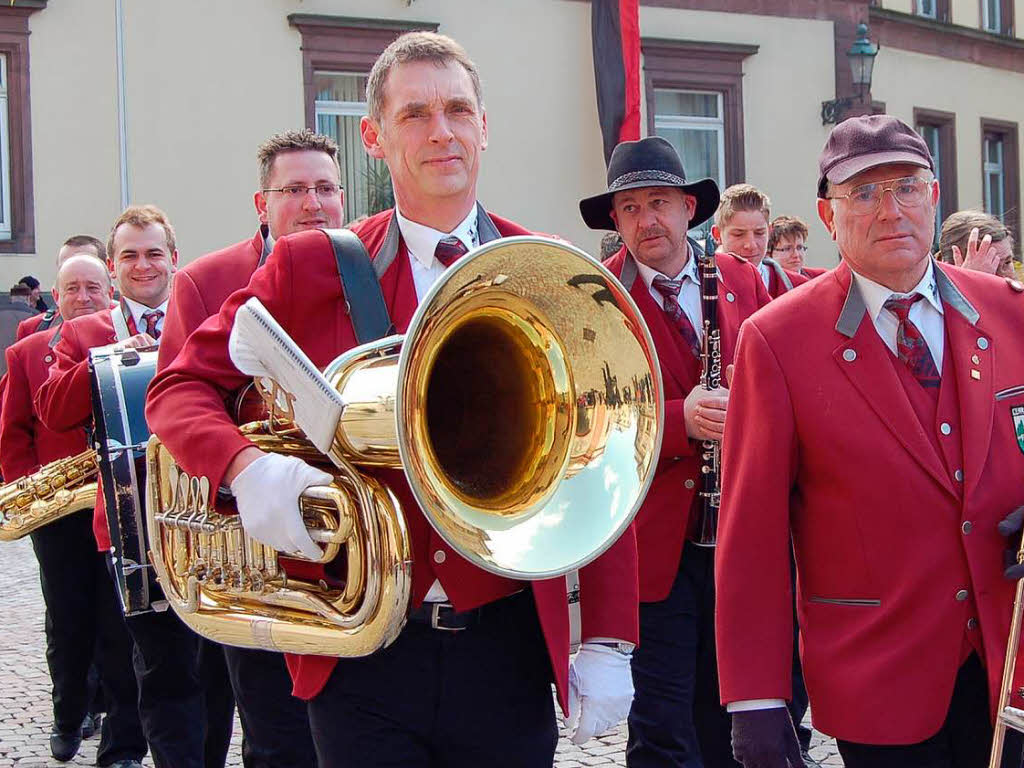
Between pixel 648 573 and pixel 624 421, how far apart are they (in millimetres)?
1739

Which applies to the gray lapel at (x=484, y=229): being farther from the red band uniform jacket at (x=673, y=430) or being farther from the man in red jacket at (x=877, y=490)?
the red band uniform jacket at (x=673, y=430)

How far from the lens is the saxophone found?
5.82 metres

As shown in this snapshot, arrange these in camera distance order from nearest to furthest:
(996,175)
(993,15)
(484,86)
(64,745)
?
(64,745)
(484,86)
(993,15)
(996,175)

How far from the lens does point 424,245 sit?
9.76 ft

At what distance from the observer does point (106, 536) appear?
499cm

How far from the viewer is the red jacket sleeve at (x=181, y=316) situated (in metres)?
4.20

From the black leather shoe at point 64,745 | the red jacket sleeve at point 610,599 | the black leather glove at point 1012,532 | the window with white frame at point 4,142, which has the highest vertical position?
the window with white frame at point 4,142

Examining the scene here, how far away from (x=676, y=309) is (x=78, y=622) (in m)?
3.13

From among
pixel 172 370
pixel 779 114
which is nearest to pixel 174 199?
pixel 779 114

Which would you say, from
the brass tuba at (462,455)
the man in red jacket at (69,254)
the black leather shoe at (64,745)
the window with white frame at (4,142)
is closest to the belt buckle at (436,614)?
the brass tuba at (462,455)

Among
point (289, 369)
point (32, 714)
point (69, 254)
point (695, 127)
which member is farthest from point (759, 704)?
point (695, 127)

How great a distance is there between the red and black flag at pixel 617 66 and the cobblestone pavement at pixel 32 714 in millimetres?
8638

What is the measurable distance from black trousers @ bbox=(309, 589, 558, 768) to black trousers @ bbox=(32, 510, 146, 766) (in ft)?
11.8

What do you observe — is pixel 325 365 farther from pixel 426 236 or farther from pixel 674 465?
pixel 674 465
